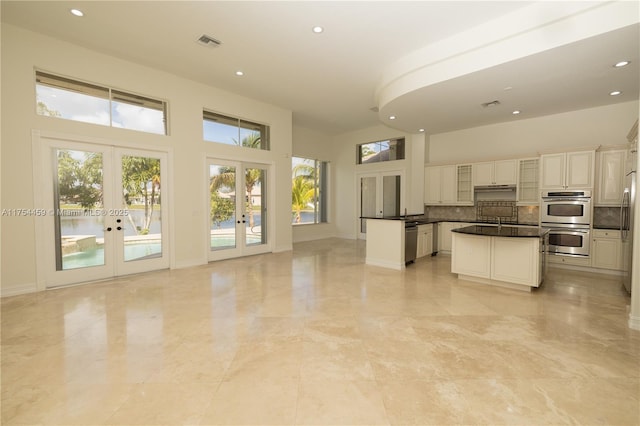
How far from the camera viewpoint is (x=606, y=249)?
17.2 feet

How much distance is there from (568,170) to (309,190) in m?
6.88

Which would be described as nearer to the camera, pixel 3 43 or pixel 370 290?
pixel 3 43

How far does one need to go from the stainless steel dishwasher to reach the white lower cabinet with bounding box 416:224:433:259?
30cm

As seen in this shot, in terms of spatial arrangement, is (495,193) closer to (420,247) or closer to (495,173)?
(495,173)

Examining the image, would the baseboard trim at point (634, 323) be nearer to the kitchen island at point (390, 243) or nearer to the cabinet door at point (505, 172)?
the kitchen island at point (390, 243)

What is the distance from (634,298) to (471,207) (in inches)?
178

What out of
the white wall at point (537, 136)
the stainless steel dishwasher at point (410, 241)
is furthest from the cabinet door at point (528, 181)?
the stainless steel dishwasher at point (410, 241)

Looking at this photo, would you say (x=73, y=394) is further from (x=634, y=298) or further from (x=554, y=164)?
(x=554, y=164)

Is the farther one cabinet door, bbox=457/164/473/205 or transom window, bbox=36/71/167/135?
cabinet door, bbox=457/164/473/205

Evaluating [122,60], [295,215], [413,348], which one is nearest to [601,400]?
[413,348]

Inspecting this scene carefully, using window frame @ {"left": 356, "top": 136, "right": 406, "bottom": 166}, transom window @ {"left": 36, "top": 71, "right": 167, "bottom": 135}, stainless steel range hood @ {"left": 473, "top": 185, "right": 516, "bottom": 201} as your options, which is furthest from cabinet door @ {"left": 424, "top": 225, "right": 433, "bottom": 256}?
transom window @ {"left": 36, "top": 71, "right": 167, "bottom": 135}

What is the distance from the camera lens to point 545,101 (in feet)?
17.4

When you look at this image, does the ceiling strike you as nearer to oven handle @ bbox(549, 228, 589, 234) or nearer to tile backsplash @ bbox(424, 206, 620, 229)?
tile backsplash @ bbox(424, 206, 620, 229)

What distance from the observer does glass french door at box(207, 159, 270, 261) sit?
20.9 ft
